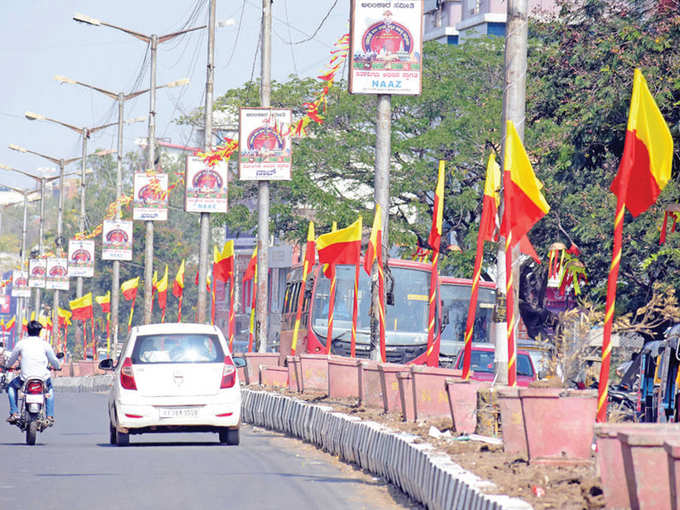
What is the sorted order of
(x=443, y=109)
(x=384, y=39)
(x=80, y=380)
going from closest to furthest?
(x=384, y=39)
(x=443, y=109)
(x=80, y=380)

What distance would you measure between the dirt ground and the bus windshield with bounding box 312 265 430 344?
19.6 meters

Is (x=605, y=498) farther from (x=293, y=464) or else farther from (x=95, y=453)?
(x=95, y=453)

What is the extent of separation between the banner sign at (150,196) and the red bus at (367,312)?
1257 centimetres

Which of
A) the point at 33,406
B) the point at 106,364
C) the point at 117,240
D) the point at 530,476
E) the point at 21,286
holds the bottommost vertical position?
the point at 33,406

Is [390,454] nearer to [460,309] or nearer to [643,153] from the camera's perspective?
[643,153]

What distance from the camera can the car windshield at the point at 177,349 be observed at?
18.2m

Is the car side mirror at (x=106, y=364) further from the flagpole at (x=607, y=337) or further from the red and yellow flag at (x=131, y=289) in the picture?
the red and yellow flag at (x=131, y=289)

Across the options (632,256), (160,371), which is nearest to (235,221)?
(632,256)

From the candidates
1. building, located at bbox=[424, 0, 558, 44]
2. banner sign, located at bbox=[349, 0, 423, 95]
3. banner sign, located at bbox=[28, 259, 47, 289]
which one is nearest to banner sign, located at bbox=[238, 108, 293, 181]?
banner sign, located at bbox=[349, 0, 423, 95]

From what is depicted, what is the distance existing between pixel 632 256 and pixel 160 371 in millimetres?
18653

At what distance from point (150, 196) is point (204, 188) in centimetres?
982

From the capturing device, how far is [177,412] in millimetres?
17906

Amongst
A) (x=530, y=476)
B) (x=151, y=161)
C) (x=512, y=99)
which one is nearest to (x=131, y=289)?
(x=151, y=161)

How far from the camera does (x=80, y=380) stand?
57188mm
